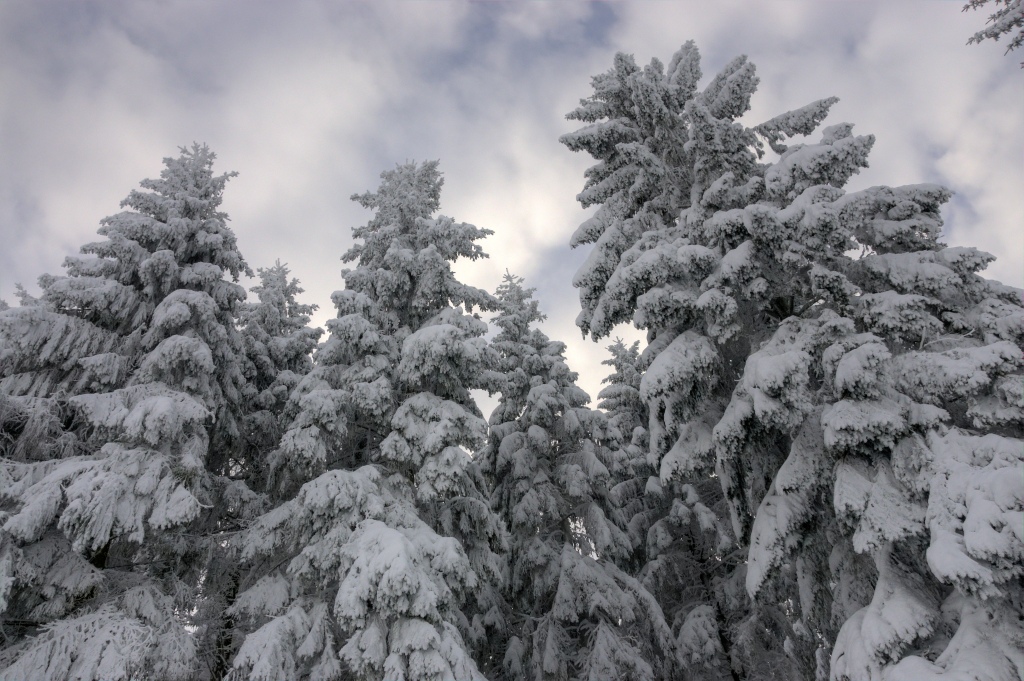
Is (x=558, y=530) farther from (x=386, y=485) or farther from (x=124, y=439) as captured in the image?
(x=124, y=439)

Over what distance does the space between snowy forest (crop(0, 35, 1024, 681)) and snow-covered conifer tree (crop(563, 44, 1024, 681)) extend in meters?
0.04

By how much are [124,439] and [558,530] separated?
12.1 m

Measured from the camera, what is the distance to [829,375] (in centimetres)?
707

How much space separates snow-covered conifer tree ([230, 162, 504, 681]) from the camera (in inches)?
319

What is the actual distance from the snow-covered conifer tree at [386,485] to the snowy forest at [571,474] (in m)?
0.07

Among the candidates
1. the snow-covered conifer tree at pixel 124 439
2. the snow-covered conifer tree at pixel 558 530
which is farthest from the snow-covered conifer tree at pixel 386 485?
the snow-covered conifer tree at pixel 558 530

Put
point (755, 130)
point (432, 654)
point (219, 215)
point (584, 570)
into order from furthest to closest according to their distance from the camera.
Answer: point (584, 570)
point (219, 215)
point (755, 130)
point (432, 654)

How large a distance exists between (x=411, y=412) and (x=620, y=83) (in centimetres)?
877

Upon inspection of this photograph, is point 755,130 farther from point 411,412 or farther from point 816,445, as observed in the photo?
point 411,412

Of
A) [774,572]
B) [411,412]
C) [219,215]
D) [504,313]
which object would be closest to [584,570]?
[411,412]

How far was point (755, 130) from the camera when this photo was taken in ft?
33.6

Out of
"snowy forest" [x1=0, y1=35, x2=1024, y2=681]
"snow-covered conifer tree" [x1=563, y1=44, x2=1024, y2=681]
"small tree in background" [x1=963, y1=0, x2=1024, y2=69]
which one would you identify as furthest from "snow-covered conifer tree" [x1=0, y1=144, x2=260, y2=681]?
"small tree in background" [x1=963, y1=0, x2=1024, y2=69]

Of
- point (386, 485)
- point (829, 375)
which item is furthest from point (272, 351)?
point (829, 375)

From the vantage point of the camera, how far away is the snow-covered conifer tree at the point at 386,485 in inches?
319
